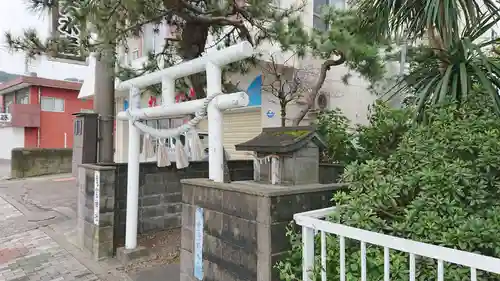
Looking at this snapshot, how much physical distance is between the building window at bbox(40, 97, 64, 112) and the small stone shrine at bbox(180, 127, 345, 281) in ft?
68.3

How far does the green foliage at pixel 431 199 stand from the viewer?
2.01m

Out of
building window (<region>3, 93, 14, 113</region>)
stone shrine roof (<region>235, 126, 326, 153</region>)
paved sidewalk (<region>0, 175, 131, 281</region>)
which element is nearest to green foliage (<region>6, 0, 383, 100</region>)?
stone shrine roof (<region>235, 126, 326, 153</region>)

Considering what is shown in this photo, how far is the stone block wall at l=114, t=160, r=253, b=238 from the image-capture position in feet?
17.7

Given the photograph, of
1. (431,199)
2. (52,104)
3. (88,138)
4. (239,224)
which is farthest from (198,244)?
(52,104)

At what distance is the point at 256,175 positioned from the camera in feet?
11.9

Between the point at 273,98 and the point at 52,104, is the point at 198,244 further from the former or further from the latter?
the point at 52,104

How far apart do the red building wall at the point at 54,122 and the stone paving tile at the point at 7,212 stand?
1284 centimetres

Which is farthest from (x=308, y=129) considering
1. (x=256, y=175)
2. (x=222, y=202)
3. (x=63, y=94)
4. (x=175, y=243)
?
(x=63, y=94)

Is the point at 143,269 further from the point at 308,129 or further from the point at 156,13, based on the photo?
the point at 156,13

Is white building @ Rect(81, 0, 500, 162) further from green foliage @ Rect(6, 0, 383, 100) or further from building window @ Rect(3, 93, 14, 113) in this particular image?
building window @ Rect(3, 93, 14, 113)

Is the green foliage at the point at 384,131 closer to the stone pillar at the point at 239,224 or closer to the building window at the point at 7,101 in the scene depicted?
the stone pillar at the point at 239,224

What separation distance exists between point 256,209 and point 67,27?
14.4 ft

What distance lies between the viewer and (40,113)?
20.7 m

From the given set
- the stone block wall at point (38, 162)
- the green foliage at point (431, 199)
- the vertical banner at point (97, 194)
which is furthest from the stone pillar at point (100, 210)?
the stone block wall at point (38, 162)
